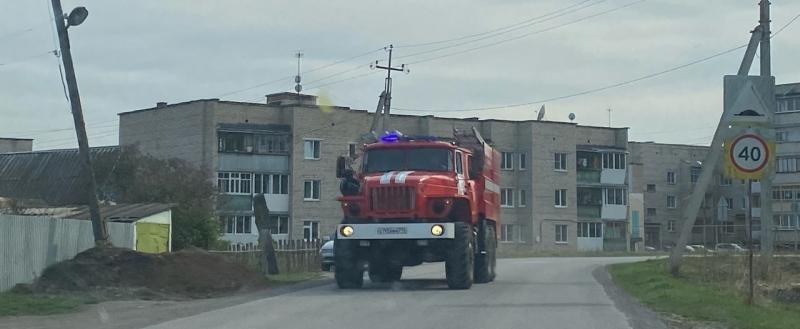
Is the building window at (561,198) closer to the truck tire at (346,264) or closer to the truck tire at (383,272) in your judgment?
the truck tire at (383,272)

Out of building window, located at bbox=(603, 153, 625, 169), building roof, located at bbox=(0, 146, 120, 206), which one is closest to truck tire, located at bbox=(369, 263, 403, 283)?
building roof, located at bbox=(0, 146, 120, 206)

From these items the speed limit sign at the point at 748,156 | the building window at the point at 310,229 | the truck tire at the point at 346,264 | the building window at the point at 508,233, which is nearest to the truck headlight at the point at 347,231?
the truck tire at the point at 346,264

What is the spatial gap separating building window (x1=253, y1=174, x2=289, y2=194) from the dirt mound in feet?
150

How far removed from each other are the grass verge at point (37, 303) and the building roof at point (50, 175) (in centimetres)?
3213

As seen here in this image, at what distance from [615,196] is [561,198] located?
552 cm

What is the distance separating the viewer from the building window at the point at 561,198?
85438 millimetres

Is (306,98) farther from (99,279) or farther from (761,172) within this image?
(761,172)

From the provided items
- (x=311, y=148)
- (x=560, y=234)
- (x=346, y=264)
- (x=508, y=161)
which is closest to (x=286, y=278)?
(x=346, y=264)

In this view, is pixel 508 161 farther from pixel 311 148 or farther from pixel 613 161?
pixel 311 148

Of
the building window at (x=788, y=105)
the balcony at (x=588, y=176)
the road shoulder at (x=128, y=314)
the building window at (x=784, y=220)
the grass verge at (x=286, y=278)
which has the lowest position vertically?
the road shoulder at (x=128, y=314)

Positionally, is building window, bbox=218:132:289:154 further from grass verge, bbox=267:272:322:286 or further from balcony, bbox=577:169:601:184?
grass verge, bbox=267:272:322:286

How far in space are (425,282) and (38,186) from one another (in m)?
35.0

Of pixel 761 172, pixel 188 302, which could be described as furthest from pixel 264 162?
pixel 761 172

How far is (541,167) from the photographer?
278 feet
